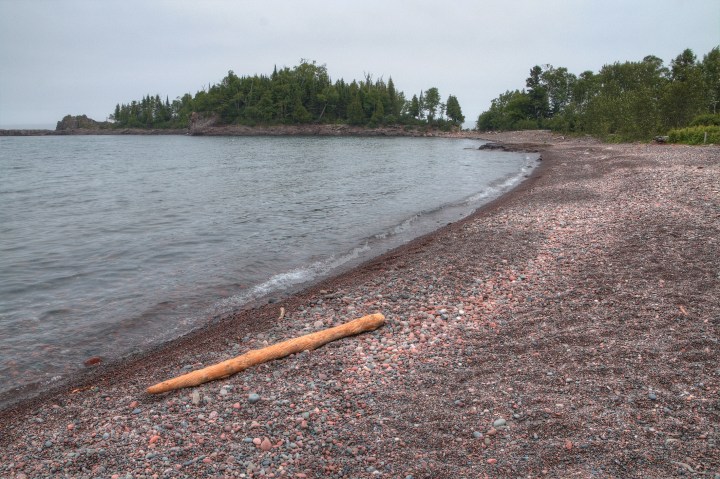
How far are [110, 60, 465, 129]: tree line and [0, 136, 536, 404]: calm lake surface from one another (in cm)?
14397

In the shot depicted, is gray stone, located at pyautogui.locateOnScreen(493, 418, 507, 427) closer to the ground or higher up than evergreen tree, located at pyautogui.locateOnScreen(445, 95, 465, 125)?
closer to the ground

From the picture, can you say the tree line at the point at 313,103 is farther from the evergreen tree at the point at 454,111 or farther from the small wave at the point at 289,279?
the small wave at the point at 289,279

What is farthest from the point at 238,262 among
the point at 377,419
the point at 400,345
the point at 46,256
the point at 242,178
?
the point at 242,178

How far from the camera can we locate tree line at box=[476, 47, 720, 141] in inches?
2382

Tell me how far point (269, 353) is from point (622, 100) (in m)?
81.1

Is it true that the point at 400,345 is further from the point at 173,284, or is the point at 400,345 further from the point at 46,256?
the point at 46,256

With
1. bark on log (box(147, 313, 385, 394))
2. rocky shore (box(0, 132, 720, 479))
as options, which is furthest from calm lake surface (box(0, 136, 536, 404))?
bark on log (box(147, 313, 385, 394))

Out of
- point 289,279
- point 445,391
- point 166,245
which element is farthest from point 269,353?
point 166,245

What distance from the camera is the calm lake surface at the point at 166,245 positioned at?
11.6 m

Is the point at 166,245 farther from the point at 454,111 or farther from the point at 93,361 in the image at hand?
the point at 454,111

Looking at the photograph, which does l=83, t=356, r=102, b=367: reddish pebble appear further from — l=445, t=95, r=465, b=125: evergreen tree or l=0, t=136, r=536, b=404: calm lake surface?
l=445, t=95, r=465, b=125: evergreen tree

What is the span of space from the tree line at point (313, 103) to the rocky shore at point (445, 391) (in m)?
173

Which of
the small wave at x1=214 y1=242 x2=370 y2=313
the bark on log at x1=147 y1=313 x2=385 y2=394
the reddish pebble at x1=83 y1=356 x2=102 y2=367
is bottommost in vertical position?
the reddish pebble at x1=83 y1=356 x2=102 y2=367

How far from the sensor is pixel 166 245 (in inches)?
778
